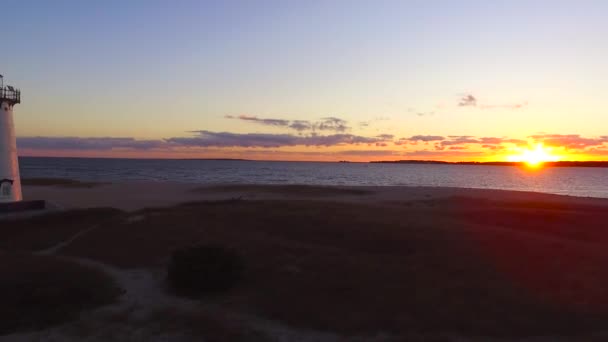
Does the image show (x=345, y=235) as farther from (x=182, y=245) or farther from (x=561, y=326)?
(x=561, y=326)

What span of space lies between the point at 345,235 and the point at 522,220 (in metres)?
15.4

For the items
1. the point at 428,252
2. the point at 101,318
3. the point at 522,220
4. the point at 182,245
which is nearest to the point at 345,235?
the point at 428,252

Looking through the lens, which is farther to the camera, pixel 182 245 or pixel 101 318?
pixel 182 245

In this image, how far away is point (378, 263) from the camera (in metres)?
18.0

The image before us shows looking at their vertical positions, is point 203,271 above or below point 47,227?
above

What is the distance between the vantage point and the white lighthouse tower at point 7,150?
99.1 ft

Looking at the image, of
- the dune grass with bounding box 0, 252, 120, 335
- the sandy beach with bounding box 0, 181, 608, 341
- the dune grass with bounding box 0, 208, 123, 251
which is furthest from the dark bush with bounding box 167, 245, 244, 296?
the dune grass with bounding box 0, 208, 123, 251

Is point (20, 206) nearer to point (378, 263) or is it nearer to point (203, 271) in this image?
point (203, 271)

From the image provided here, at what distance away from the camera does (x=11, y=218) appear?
2812 cm

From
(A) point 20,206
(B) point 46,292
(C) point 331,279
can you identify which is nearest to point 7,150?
(A) point 20,206

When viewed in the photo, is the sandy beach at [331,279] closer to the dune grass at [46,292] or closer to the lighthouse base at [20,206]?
the dune grass at [46,292]

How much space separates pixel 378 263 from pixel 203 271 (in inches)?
249

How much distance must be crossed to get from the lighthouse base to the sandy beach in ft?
7.71

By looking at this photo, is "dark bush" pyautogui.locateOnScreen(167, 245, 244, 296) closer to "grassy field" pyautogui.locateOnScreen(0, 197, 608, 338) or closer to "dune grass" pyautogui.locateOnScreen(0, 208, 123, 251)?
"grassy field" pyautogui.locateOnScreen(0, 197, 608, 338)
